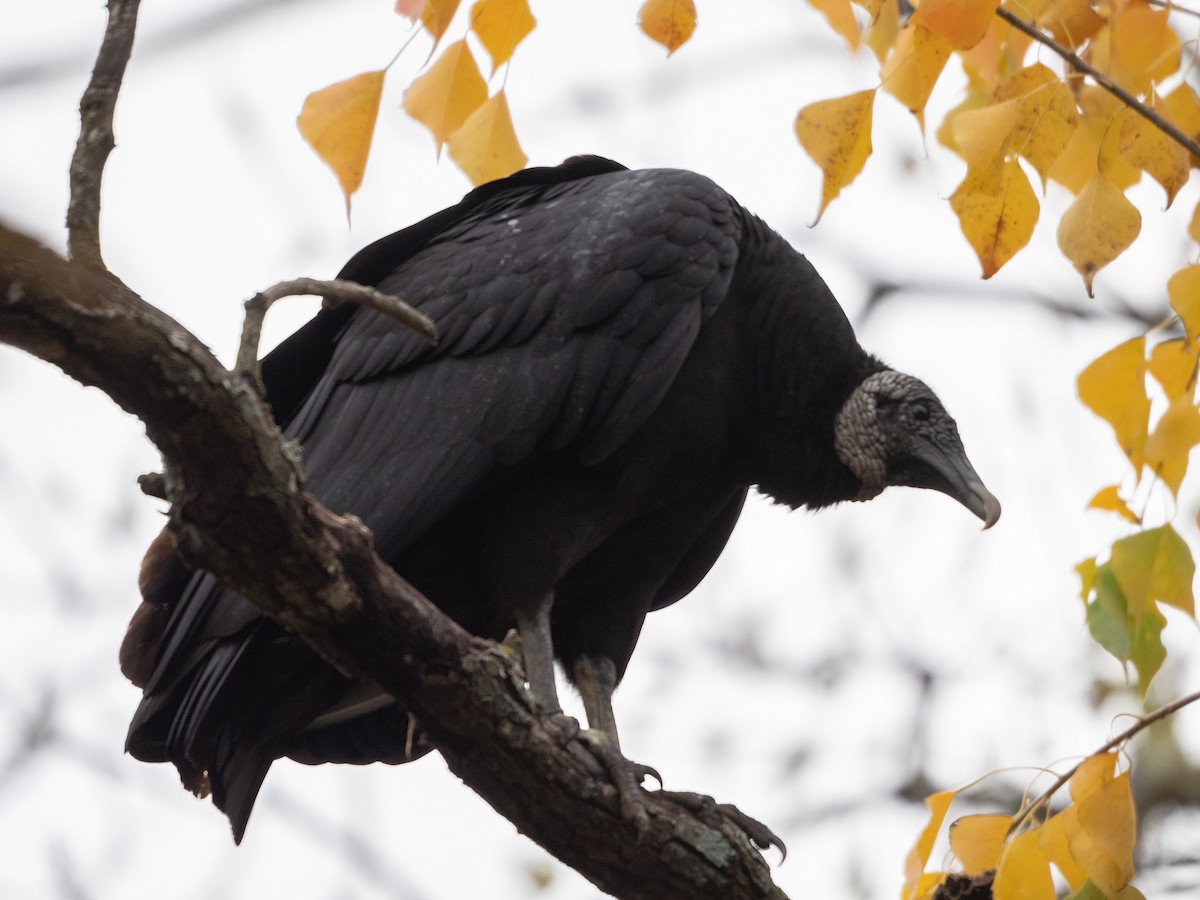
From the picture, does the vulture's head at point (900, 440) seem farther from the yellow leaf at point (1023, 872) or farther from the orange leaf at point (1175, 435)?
the yellow leaf at point (1023, 872)

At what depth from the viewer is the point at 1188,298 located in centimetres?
253

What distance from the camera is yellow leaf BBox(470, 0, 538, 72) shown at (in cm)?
294

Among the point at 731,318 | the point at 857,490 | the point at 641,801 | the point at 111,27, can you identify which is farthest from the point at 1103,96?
the point at 111,27

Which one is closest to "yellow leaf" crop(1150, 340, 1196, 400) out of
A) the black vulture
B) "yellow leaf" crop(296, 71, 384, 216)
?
the black vulture

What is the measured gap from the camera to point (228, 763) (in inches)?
145

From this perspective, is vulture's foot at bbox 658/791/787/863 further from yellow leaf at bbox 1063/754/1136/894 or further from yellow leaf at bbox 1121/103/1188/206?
yellow leaf at bbox 1121/103/1188/206

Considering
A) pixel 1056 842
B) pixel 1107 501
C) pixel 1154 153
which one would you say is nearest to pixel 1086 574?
pixel 1107 501

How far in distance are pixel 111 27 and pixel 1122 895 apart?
2.26 meters

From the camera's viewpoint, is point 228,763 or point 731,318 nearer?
point 228,763

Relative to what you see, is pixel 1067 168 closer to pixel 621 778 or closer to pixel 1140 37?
pixel 1140 37

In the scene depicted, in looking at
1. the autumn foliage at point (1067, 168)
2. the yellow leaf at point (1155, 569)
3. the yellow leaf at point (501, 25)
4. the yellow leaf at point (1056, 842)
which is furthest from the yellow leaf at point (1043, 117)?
the yellow leaf at point (1056, 842)

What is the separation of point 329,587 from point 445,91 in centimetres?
114

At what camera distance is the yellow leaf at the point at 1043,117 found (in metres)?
2.75

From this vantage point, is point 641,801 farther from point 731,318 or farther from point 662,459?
point 731,318
